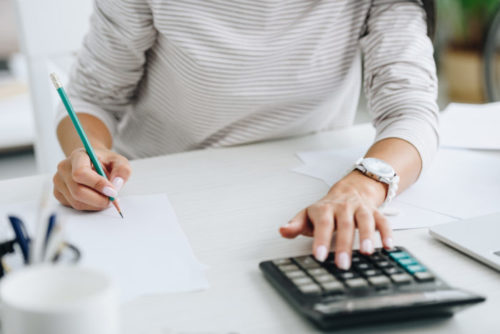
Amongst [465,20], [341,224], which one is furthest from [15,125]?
[465,20]

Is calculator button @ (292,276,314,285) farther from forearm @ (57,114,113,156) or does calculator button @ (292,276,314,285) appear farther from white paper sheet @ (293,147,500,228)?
forearm @ (57,114,113,156)

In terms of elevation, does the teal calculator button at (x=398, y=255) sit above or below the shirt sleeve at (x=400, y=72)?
below

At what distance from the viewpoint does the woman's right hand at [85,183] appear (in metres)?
0.66

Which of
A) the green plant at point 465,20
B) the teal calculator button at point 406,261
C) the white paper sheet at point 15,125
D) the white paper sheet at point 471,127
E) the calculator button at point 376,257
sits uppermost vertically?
the teal calculator button at point 406,261

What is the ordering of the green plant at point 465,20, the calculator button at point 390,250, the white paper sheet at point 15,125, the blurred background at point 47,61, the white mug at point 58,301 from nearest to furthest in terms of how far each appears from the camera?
1. the white mug at point 58,301
2. the calculator button at point 390,250
3. the blurred background at point 47,61
4. the white paper sheet at point 15,125
5. the green plant at point 465,20

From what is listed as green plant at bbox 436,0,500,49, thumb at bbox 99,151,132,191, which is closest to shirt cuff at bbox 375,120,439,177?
thumb at bbox 99,151,132,191

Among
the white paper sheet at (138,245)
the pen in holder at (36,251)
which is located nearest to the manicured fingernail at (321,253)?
the white paper sheet at (138,245)

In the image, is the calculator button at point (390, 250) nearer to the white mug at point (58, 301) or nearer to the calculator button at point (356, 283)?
the calculator button at point (356, 283)

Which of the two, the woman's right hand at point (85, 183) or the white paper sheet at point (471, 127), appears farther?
the white paper sheet at point (471, 127)

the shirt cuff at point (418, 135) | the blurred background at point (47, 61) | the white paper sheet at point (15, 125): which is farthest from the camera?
the white paper sheet at point (15, 125)

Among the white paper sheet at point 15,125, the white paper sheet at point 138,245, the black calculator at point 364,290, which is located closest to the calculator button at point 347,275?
the black calculator at point 364,290

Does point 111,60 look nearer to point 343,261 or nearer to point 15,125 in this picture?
point 343,261

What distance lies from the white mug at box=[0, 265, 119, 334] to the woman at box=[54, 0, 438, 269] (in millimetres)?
432

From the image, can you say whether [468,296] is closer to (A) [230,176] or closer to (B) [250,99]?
(A) [230,176]
